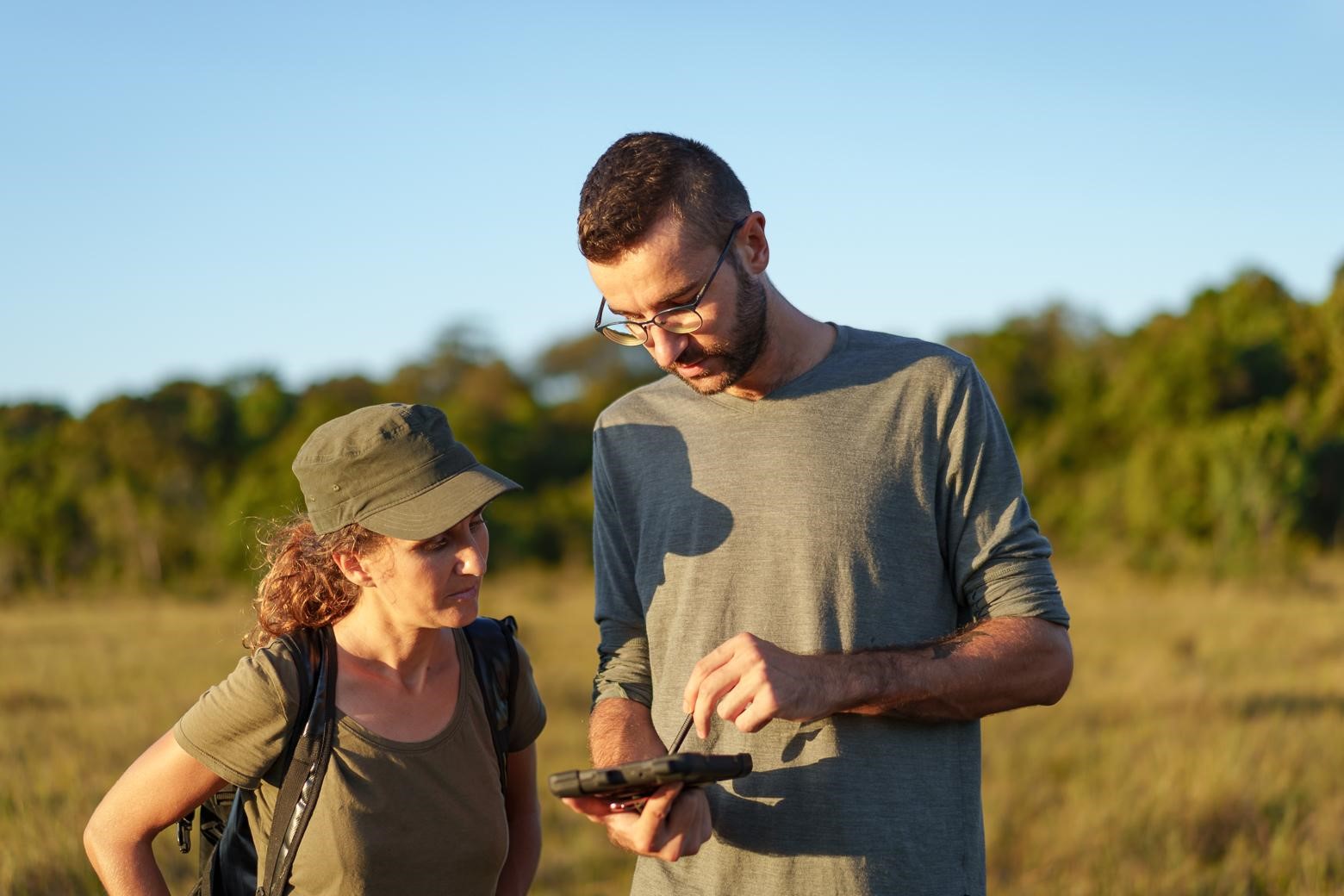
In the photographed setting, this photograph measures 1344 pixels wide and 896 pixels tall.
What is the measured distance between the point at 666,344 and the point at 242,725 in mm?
1034

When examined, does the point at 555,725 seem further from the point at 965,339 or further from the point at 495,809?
the point at 965,339

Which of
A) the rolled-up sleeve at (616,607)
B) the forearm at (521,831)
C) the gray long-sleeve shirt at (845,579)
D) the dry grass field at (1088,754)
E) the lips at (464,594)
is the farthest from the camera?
the dry grass field at (1088,754)

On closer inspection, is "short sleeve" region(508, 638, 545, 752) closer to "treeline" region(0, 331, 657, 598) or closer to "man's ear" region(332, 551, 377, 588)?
"man's ear" region(332, 551, 377, 588)

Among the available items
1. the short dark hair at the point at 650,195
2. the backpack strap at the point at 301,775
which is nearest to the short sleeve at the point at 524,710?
the backpack strap at the point at 301,775

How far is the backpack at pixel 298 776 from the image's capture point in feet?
7.69

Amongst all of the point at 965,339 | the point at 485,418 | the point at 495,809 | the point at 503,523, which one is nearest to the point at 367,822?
the point at 495,809

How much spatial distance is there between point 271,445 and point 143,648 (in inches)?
671

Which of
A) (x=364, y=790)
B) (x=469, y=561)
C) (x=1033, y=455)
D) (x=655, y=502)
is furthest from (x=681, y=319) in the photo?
(x=1033, y=455)

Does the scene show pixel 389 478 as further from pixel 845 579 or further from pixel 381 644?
pixel 845 579

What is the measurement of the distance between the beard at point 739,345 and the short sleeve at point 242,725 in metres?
0.93

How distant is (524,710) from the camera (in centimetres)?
273

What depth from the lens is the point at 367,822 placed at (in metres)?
2.38

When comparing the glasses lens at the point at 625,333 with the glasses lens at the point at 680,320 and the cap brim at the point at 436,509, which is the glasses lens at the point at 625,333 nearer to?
the glasses lens at the point at 680,320

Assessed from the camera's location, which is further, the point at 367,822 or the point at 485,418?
the point at 485,418
